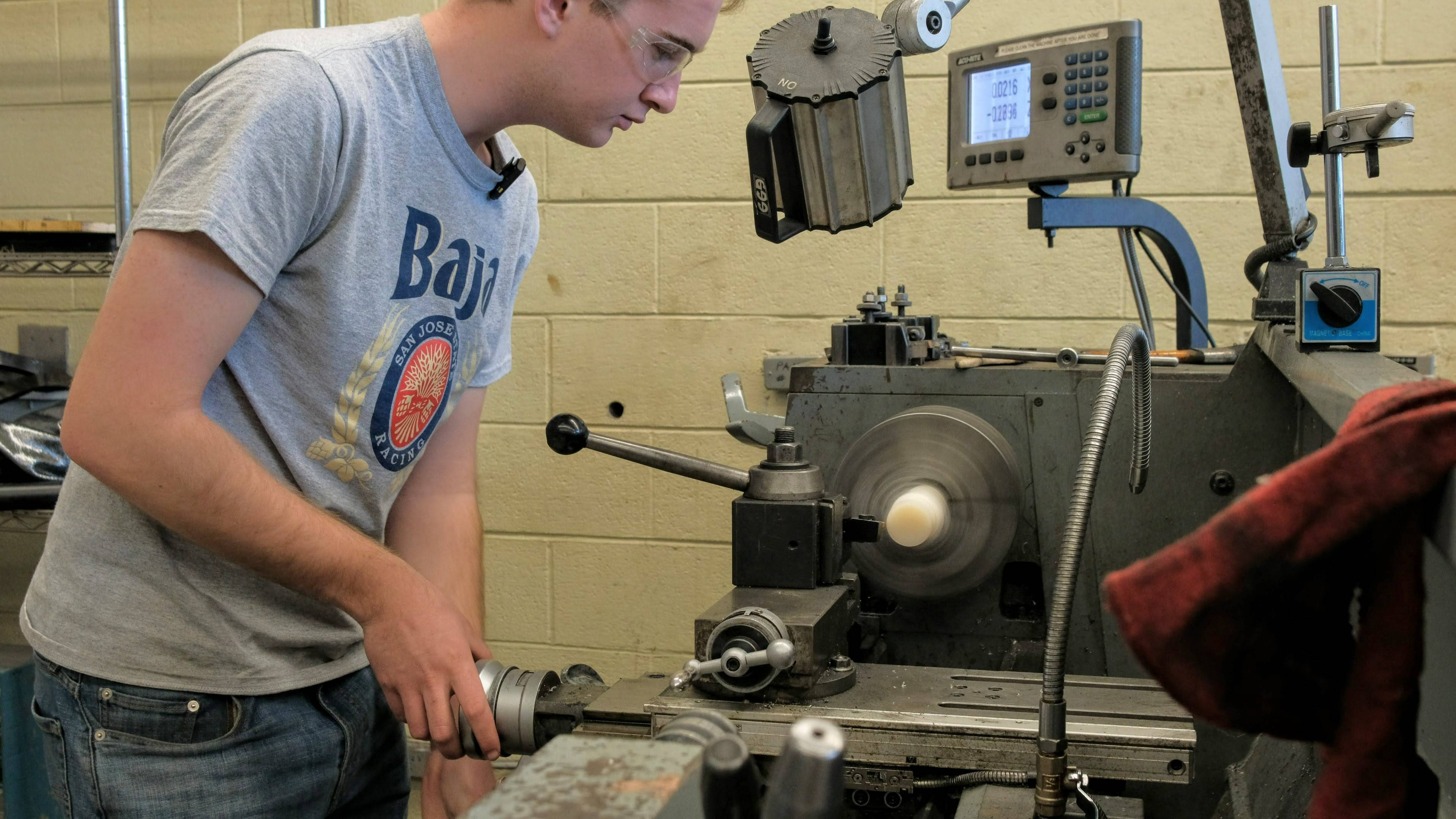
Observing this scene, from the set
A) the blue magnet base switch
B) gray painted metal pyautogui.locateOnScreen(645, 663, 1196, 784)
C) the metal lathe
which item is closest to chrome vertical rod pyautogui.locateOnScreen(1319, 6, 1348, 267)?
the metal lathe

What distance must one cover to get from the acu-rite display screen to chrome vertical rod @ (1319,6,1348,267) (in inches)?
14.5

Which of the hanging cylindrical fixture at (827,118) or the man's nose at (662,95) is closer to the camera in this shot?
the hanging cylindrical fixture at (827,118)

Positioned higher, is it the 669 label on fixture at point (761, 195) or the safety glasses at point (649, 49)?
the safety glasses at point (649, 49)

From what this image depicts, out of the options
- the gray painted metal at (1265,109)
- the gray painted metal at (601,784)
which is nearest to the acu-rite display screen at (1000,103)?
the gray painted metal at (1265,109)

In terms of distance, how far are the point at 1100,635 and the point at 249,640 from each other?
775mm

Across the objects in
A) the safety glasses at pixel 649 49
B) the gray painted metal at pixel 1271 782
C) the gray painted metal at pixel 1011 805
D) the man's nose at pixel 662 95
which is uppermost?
the safety glasses at pixel 649 49

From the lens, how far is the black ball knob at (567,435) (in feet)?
3.48

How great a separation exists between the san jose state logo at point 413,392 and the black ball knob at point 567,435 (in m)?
0.11

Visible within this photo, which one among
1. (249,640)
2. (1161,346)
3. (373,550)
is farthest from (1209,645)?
(1161,346)

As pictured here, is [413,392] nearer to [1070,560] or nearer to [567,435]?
[567,435]

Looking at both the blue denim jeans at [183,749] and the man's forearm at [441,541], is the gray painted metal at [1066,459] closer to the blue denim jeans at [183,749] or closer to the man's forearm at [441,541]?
the man's forearm at [441,541]

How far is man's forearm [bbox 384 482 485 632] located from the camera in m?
1.18

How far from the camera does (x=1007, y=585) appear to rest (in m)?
1.12

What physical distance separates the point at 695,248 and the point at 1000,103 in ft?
2.76
